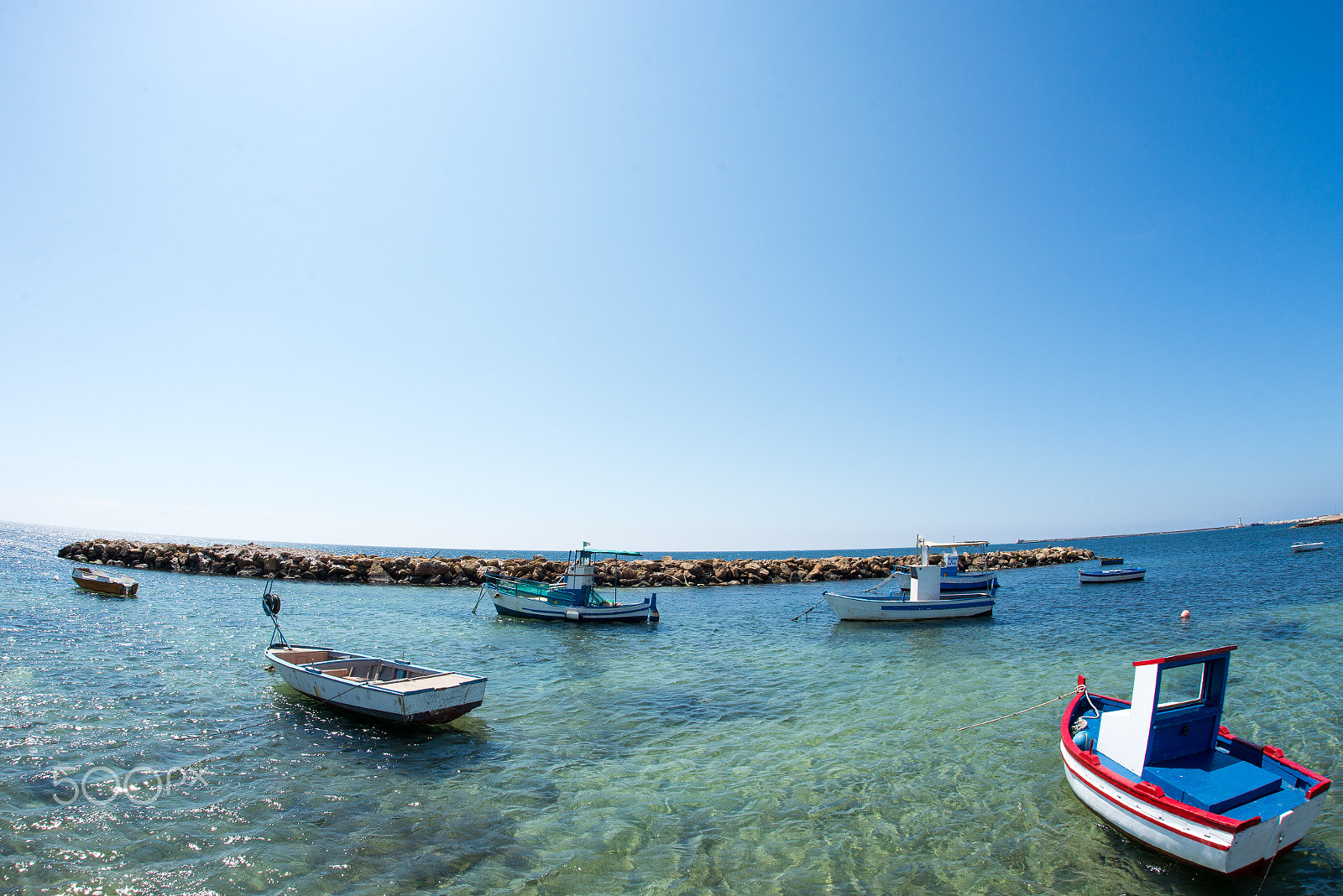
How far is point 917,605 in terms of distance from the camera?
32250 mm

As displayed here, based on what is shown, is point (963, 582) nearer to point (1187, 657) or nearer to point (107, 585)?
point (1187, 657)

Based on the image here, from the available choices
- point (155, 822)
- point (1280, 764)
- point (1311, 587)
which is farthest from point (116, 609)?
point (1311, 587)

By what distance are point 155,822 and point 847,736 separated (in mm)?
13374

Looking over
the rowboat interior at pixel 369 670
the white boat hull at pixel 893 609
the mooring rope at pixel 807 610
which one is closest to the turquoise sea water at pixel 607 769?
the rowboat interior at pixel 369 670

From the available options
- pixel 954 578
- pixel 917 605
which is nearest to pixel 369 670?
pixel 917 605

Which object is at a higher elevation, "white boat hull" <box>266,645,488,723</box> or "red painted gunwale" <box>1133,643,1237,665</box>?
"red painted gunwale" <box>1133,643,1237,665</box>

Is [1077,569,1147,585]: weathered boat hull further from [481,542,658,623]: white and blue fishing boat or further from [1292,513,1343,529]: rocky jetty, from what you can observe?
[1292,513,1343,529]: rocky jetty

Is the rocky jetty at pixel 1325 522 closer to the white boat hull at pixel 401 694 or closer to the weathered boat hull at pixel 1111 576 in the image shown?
the weathered boat hull at pixel 1111 576

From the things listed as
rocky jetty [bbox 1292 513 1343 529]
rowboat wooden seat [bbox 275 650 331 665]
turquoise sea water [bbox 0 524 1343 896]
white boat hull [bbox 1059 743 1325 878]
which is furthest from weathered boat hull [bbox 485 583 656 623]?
rocky jetty [bbox 1292 513 1343 529]

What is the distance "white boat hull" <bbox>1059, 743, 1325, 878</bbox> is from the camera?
734 centimetres

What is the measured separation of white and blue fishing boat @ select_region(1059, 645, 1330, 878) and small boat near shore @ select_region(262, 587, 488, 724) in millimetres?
12647

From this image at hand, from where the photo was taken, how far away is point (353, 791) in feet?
35.0

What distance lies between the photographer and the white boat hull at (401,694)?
13430 millimetres

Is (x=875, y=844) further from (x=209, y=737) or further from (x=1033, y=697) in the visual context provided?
(x=209, y=737)
